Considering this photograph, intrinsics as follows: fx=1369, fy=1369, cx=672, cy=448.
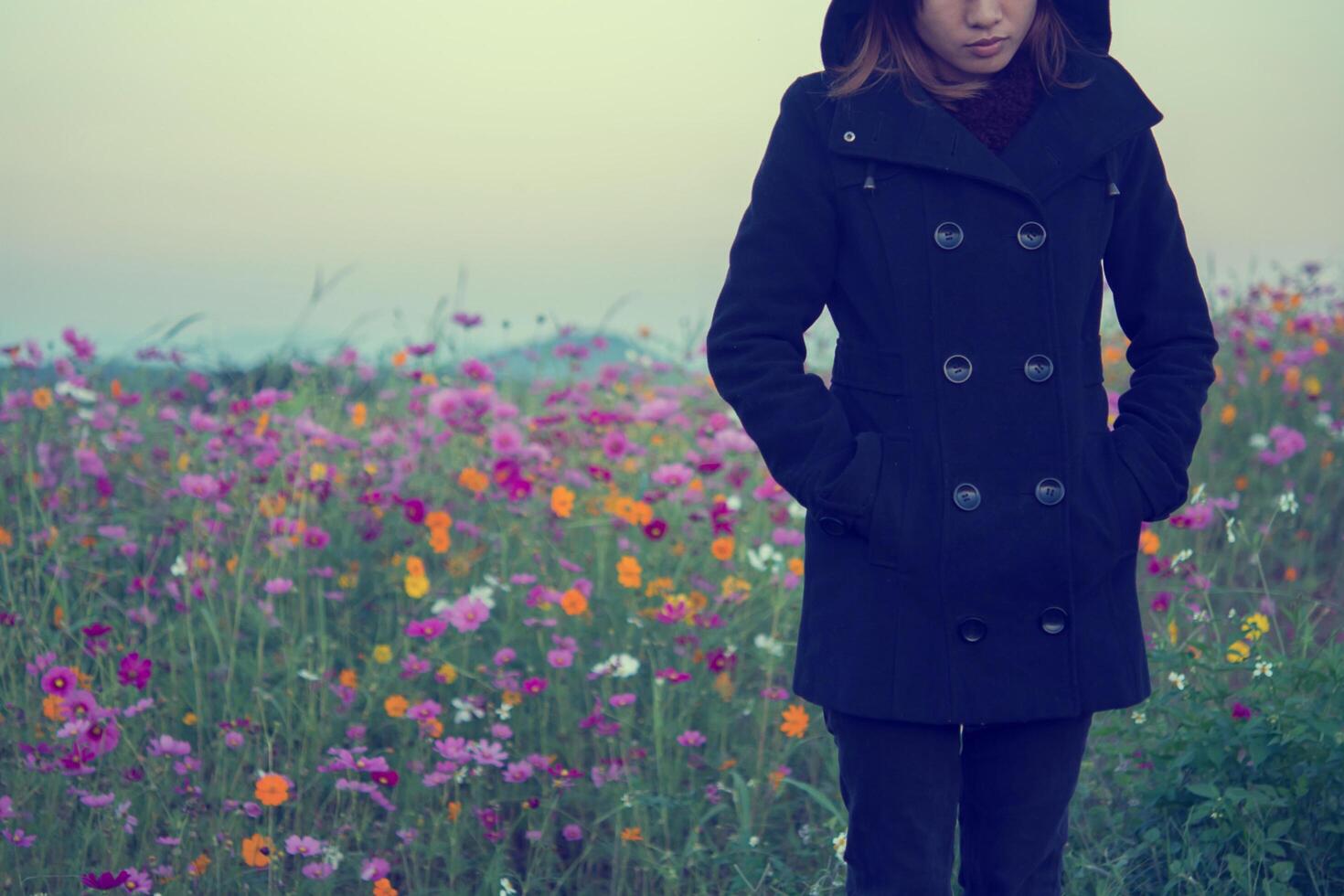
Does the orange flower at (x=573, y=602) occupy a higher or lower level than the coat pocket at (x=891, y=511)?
lower

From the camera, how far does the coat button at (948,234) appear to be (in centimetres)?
181

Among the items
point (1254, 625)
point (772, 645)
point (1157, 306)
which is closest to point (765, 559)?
point (772, 645)

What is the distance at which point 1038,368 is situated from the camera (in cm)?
180

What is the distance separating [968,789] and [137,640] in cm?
222

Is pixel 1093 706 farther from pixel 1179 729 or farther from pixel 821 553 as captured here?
pixel 1179 729

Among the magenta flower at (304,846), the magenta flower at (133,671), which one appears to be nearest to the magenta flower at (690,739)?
the magenta flower at (304,846)

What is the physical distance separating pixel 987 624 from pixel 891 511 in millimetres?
200

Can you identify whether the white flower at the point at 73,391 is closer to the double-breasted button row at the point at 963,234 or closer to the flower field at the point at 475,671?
the flower field at the point at 475,671

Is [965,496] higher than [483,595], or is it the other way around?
[965,496]

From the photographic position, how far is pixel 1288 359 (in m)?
4.98

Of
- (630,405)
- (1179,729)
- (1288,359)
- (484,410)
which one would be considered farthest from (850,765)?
(1288,359)

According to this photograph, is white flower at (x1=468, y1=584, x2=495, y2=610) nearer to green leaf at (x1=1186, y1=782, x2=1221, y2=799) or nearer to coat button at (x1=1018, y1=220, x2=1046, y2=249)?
green leaf at (x1=1186, y1=782, x2=1221, y2=799)

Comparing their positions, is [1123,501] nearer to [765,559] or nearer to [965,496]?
[965,496]

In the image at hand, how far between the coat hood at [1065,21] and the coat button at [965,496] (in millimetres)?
685
